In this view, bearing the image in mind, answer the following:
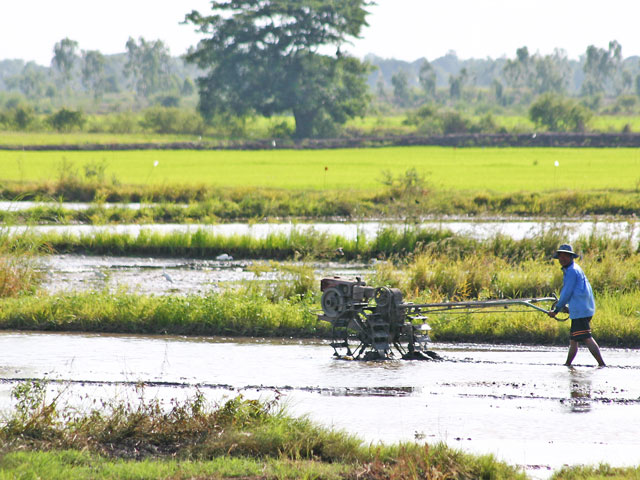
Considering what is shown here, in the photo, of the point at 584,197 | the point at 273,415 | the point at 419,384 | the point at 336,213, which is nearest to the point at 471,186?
the point at 584,197

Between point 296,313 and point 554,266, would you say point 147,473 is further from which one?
point 554,266

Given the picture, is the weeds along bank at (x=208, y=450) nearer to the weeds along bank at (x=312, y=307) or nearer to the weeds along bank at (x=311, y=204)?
the weeds along bank at (x=312, y=307)

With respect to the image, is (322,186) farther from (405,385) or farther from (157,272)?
(405,385)

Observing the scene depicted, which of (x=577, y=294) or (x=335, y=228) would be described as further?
(x=335, y=228)

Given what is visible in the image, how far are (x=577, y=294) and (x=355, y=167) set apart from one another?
152 feet

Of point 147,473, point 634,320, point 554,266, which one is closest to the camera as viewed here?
point 147,473

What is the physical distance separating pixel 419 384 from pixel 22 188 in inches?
1278

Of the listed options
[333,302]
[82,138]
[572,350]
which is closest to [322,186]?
[333,302]

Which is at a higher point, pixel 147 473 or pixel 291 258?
pixel 147 473

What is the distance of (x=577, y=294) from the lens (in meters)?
11.9

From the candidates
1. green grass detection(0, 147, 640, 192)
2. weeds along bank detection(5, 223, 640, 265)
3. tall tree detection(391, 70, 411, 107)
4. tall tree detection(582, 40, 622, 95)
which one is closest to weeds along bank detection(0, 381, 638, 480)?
weeds along bank detection(5, 223, 640, 265)

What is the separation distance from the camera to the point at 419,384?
11.2 meters

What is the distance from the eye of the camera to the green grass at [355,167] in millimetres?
45312

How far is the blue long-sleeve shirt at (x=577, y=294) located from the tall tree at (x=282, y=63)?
7168 cm
